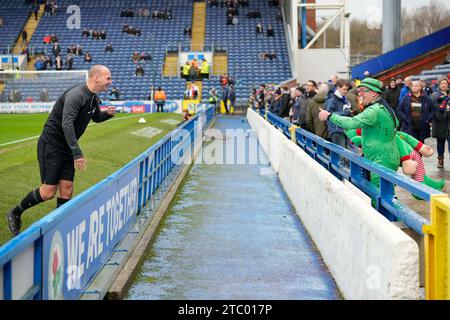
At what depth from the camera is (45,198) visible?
7.46 metres

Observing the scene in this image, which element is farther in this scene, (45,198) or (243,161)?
(243,161)

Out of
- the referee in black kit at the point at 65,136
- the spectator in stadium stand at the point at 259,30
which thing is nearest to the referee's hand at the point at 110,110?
the referee in black kit at the point at 65,136

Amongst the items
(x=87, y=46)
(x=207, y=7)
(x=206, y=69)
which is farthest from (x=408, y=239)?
(x=207, y=7)

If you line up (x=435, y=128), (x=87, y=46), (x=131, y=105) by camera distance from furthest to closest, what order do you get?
1. (x=87, y=46)
2. (x=131, y=105)
3. (x=435, y=128)

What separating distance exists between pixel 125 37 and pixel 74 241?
50.1 metres

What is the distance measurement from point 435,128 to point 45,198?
9033 millimetres

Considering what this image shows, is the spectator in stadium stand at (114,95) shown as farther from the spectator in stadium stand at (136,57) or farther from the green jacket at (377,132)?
the green jacket at (377,132)

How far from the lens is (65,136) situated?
22.9ft

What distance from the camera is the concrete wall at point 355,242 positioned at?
441cm

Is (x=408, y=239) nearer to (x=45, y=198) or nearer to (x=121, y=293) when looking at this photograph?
(x=121, y=293)

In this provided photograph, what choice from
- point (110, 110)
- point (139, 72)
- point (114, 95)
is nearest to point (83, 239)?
point (110, 110)

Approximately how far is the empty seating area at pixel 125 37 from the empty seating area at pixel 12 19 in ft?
4.98

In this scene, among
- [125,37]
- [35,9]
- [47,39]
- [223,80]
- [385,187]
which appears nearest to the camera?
[385,187]

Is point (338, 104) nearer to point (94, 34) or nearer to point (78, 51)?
point (78, 51)
